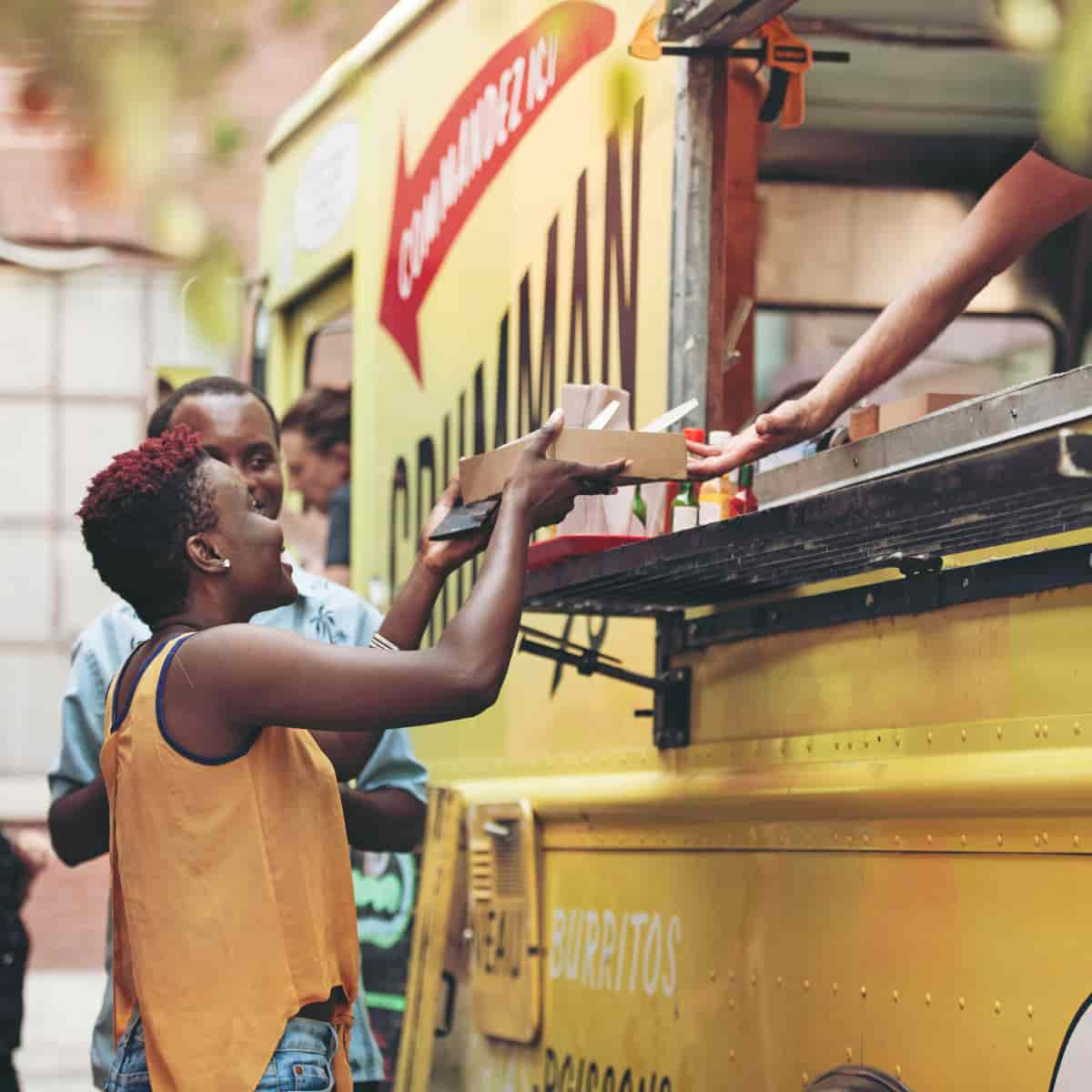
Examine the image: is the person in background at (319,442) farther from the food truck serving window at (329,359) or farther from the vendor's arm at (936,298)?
the vendor's arm at (936,298)

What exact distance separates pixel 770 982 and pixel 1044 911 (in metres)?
0.81

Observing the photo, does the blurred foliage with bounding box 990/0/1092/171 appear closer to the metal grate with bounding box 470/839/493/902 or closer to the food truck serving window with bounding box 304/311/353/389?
the metal grate with bounding box 470/839/493/902

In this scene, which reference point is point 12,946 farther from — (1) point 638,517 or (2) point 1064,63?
(2) point 1064,63

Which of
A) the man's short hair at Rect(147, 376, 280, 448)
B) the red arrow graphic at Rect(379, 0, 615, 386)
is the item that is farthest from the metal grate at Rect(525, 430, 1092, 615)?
the red arrow graphic at Rect(379, 0, 615, 386)

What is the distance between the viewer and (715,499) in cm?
380

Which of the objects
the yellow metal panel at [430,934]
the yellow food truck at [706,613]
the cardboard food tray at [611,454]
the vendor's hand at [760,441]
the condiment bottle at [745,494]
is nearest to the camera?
the yellow food truck at [706,613]

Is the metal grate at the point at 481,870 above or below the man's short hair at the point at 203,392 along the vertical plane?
below

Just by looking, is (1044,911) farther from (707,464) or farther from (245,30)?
(245,30)

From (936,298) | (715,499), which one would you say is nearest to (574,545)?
(715,499)

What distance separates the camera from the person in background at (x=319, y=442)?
7.49 metres

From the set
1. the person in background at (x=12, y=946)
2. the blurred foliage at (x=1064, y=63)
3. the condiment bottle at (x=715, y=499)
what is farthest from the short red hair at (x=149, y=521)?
the person in background at (x=12, y=946)

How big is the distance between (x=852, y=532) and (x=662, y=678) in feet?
3.76

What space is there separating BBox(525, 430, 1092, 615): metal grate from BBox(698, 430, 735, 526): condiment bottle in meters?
0.13

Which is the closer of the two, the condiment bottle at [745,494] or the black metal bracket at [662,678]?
the condiment bottle at [745,494]
